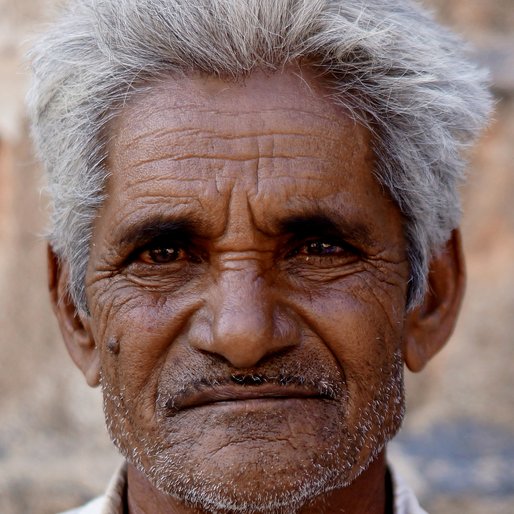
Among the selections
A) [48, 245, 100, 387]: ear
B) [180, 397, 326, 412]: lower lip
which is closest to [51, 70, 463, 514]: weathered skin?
[180, 397, 326, 412]: lower lip

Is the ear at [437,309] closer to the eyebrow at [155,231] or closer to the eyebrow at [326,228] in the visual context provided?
the eyebrow at [326,228]

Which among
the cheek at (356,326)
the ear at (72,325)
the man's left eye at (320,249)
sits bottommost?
the ear at (72,325)

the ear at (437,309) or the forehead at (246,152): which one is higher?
the forehead at (246,152)

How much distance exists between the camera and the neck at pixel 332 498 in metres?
2.63

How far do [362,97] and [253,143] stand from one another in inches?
12.4

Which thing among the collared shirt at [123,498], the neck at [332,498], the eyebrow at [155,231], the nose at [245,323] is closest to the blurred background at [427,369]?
the collared shirt at [123,498]

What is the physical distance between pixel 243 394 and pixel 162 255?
409mm

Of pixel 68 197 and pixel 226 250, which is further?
pixel 68 197

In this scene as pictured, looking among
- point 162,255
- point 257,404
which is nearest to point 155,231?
point 162,255

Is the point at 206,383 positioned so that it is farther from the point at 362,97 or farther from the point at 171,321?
the point at 362,97

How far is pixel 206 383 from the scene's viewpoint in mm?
2387

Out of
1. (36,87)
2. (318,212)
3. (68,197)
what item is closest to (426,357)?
(318,212)

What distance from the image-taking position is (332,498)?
8.66 ft

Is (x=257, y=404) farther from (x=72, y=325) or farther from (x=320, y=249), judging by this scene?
(x=72, y=325)
